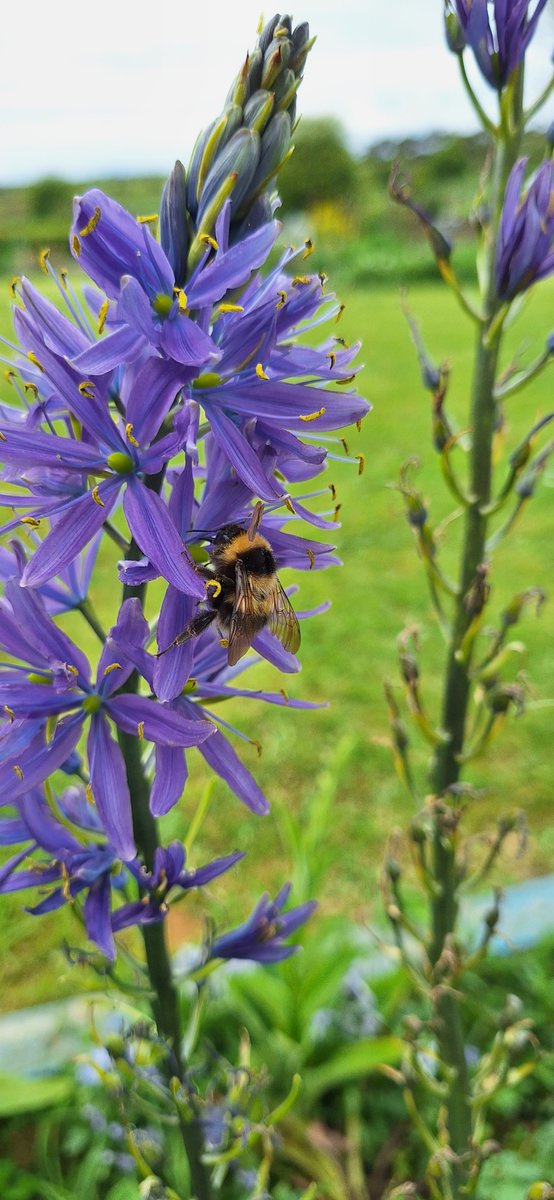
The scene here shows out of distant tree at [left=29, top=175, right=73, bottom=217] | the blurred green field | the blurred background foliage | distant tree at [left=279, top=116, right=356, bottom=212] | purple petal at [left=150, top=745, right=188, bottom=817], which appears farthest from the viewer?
distant tree at [left=29, top=175, right=73, bottom=217]

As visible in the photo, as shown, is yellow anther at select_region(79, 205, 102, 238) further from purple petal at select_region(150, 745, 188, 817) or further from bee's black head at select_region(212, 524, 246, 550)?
purple petal at select_region(150, 745, 188, 817)

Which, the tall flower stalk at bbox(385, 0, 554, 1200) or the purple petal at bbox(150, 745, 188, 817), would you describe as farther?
the tall flower stalk at bbox(385, 0, 554, 1200)

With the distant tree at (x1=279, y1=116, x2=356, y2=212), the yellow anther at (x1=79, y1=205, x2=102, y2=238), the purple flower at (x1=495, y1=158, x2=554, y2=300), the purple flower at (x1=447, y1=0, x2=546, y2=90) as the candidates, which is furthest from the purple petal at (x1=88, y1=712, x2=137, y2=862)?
the distant tree at (x1=279, y1=116, x2=356, y2=212)

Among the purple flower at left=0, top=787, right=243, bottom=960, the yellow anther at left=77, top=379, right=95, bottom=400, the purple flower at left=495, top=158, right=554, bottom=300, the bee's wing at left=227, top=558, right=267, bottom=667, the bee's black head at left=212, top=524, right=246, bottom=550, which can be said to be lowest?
the purple flower at left=0, top=787, right=243, bottom=960

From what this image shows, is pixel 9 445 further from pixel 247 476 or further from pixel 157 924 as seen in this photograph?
pixel 157 924

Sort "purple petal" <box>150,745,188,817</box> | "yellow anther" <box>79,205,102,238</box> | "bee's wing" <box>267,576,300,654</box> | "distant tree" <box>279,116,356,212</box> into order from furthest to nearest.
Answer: "distant tree" <box>279,116,356,212</box>, "bee's wing" <box>267,576,300,654</box>, "purple petal" <box>150,745,188,817</box>, "yellow anther" <box>79,205,102,238</box>

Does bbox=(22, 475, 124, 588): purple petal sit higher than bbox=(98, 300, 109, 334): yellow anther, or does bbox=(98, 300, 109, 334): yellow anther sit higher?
bbox=(98, 300, 109, 334): yellow anther

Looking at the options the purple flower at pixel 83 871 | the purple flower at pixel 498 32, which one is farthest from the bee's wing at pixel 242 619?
the purple flower at pixel 498 32

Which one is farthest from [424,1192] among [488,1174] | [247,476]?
[247,476]
